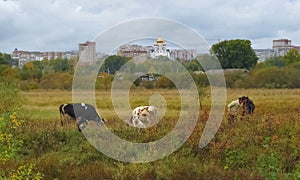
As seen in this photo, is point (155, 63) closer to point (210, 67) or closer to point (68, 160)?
point (210, 67)

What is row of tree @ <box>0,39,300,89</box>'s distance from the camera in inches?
813

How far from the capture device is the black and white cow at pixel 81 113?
1886 cm

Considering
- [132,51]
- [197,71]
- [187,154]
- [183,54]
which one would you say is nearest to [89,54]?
[132,51]

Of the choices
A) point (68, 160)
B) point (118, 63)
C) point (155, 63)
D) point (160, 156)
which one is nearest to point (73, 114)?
point (118, 63)

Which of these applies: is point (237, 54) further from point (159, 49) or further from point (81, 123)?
point (81, 123)

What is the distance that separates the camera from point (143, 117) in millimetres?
18453

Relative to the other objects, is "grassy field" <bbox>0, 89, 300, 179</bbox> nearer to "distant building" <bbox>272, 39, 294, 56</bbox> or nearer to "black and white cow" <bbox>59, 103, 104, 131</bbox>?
"black and white cow" <bbox>59, 103, 104, 131</bbox>

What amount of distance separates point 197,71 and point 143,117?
6622 mm

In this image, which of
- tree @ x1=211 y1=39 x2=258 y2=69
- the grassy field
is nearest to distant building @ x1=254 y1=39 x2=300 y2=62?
tree @ x1=211 y1=39 x2=258 y2=69

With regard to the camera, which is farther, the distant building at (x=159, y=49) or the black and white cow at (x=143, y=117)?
the black and white cow at (x=143, y=117)

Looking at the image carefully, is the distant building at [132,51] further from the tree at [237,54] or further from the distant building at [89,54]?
the tree at [237,54]

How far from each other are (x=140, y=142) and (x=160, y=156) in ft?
5.58

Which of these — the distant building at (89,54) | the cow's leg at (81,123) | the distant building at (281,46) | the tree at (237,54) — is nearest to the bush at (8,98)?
the cow's leg at (81,123)

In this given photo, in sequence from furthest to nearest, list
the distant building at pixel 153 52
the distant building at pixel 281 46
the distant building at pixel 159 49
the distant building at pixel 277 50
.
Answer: the distant building at pixel 281 46 < the distant building at pixel 277 50 < the distant building at pixel 153 52 < the distant building at pixel 159 49
